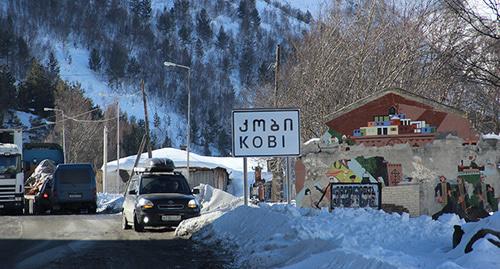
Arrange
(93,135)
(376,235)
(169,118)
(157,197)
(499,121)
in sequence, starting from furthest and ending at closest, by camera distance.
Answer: (169,118), (93,135), (499,121), (157,197), (376,235)

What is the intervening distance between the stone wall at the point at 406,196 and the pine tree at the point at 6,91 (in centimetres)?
7675

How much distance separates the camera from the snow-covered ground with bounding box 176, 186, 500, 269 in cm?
886

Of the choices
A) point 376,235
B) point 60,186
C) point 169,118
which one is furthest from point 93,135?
point 169,118

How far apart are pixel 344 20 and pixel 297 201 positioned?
1491cm

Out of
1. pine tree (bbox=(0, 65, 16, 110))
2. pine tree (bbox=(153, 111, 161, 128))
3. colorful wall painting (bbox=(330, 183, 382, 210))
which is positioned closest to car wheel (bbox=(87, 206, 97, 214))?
colorful wall painting (bbox=(330, 183, 382, 210))

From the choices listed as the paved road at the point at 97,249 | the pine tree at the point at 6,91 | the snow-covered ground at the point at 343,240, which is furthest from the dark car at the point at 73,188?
the pine tree at the point at 6,91

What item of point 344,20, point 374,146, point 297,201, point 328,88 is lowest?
point 297,201

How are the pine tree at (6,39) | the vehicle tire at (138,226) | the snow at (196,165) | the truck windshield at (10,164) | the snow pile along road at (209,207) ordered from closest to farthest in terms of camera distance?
the snow pile along road at (209,207), the vehicle tire at (138,226), the truck windshield at (10,164), the snow at (196,165), the pine tree at (6,39)

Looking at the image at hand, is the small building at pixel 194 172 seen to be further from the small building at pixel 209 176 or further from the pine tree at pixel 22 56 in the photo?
the pine tree at pixel 22 56

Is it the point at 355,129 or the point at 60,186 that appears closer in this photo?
the point at 355,129

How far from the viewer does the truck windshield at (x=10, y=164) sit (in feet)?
104

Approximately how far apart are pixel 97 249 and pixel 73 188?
63.4 ft

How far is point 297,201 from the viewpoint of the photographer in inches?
857

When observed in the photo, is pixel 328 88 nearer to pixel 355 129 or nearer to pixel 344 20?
pixel 344 20
